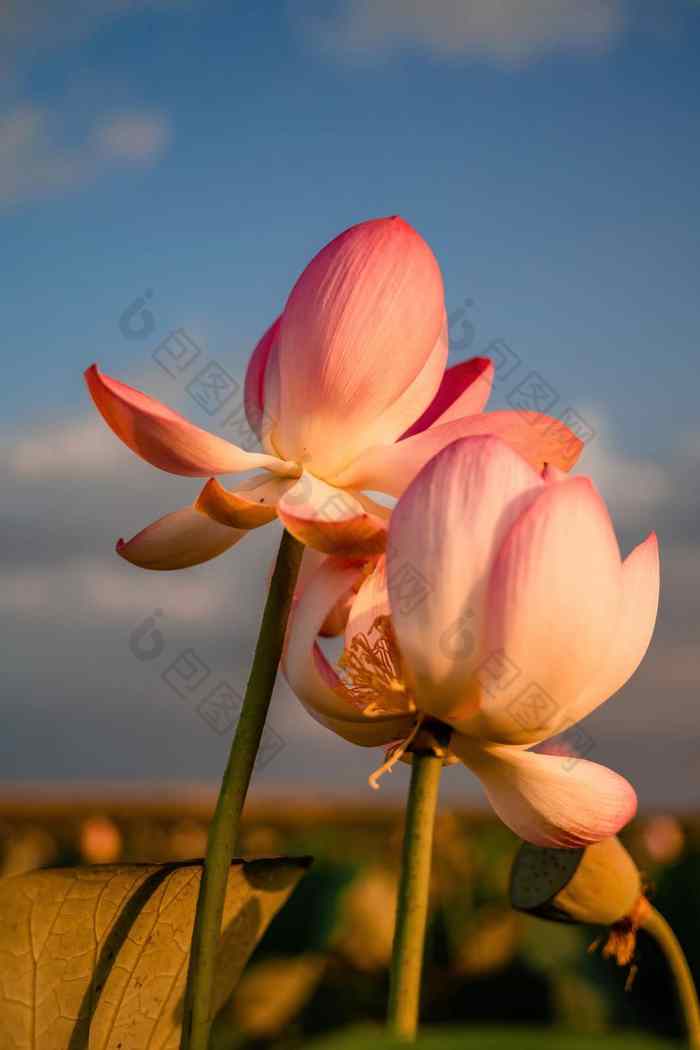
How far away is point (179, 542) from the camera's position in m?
0.65

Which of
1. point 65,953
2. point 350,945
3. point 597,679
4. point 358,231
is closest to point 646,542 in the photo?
point 597,679

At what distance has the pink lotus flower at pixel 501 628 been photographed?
49cm

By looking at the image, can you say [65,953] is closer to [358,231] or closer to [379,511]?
[379,511]

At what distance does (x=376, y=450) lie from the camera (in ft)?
2.03

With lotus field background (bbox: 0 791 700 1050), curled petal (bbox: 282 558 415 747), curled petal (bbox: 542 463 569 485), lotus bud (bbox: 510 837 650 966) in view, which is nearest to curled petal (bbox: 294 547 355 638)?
curled petal (bbox: 282 558 415 747)

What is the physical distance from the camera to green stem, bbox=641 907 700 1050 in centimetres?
68

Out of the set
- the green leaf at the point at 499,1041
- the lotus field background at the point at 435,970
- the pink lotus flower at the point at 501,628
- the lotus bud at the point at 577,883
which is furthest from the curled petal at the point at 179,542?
the lotus field background at the point at 435,970

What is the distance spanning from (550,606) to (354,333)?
18 centimetres

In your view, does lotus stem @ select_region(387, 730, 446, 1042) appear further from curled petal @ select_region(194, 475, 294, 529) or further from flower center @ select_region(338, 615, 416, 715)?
curled petal @ select_region(194, 475, 294, 529)

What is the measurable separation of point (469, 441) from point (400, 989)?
0.23 meters

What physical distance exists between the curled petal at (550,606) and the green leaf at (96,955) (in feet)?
0.68

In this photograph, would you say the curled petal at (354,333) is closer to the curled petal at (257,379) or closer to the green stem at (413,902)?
the curled petal at (257,379)

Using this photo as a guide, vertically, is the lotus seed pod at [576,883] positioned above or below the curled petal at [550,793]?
below

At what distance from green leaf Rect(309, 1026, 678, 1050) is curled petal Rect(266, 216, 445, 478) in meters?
0.40
